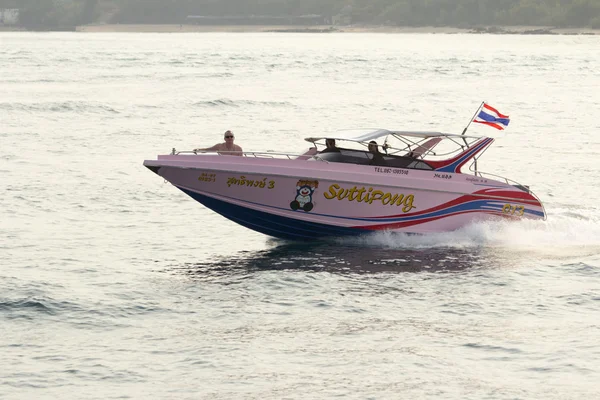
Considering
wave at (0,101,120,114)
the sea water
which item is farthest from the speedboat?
wave at (0,101,120,114)

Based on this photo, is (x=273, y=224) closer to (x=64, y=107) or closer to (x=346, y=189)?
(x=346, y=189)

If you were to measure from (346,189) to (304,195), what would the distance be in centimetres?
75

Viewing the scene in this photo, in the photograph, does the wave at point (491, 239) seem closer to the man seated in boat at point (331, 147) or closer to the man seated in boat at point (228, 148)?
the man seated in boat at point (331, 147)

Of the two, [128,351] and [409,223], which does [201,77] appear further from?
[128,351]

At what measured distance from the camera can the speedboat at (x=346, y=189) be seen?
18.7 meters

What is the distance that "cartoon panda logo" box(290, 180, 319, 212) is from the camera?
1878cm

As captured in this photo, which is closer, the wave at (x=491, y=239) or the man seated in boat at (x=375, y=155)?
the man seated in boat at (x=375, y=155)

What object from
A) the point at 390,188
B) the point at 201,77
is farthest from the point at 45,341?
the point at 201,77

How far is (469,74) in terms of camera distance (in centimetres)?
7769

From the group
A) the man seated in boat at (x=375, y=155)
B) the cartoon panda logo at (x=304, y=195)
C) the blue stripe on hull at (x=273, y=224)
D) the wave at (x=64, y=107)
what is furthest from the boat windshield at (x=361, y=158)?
the wave at (x=64, y=107)

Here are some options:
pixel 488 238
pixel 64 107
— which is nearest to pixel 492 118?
pixel 488 238

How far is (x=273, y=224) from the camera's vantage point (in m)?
19.3

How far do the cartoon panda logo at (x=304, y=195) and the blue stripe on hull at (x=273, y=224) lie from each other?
30cm

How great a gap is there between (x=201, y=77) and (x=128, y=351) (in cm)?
6012
